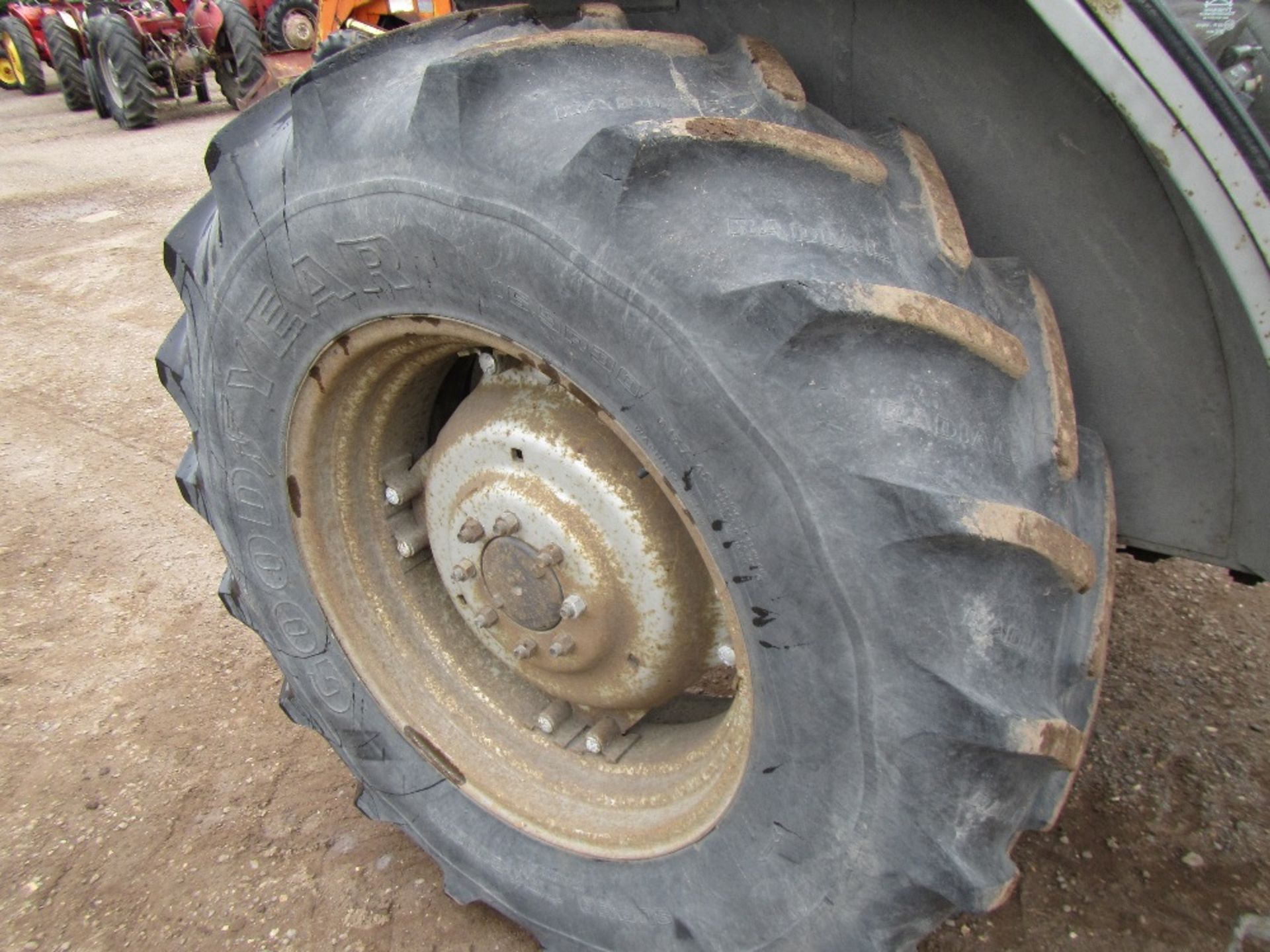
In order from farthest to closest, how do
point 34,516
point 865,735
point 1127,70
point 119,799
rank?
point 34,516
point 119,799
point 865,735
point 1127,70

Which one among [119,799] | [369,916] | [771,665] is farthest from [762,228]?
[119,799]

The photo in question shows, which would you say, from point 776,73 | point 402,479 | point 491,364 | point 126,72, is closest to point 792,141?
point 776,73

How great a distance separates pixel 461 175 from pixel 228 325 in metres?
0.52

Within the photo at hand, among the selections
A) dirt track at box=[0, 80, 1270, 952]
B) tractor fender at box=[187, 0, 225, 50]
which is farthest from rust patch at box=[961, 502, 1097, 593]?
tractor fender at box=[187, 0, 225, 50]

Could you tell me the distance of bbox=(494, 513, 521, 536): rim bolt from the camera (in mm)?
1399

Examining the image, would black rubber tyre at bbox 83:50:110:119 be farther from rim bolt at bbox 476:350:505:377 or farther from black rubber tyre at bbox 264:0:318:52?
rim bolt at bbox 476:350:505:377

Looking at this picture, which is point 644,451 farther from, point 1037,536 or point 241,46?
point 241,46

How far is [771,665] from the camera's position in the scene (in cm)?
110

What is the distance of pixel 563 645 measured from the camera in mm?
1455

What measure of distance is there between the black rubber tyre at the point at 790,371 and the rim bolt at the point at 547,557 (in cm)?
33

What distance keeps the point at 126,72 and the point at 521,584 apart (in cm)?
957

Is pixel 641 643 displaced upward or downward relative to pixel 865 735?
downward

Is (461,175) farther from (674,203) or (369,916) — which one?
(369,916)

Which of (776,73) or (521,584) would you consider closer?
(776,73)
